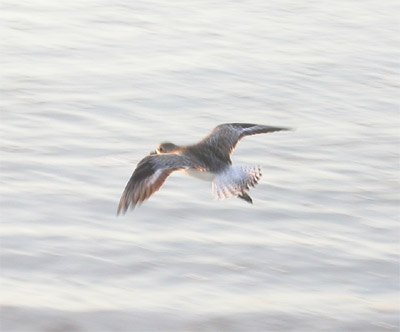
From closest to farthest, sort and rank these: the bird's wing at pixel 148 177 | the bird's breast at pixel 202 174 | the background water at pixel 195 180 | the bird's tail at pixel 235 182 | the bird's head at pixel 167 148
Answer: the bird's wing at pixel 148 177
the background water at pixel 195 180
the bird's tail at pixel 235 182
the bird's breast at pixel 202 174
the bird's head at pixel 167 148

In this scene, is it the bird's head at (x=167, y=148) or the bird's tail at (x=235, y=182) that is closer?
the bird's tail at (x=235, y=182)

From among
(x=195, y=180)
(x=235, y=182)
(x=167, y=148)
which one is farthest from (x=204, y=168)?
(x=195, y=180)

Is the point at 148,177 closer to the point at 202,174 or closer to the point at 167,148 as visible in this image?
the point at 202,174

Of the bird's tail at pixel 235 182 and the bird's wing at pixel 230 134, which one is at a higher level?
the bird's wing at pixel 230 134

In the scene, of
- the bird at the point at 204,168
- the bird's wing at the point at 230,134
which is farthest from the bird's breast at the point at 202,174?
the bird's wing at the point at 230,134

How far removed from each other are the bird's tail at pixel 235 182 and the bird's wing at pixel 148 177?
0.65 ft

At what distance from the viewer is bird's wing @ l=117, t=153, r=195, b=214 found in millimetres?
5605

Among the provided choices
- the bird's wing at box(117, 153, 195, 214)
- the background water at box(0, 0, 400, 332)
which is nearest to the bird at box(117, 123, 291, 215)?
the bird's wing at box(117, 153, 195, 214)

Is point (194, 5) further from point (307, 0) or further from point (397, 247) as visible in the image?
point (397, 247)

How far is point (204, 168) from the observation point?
6.20 m

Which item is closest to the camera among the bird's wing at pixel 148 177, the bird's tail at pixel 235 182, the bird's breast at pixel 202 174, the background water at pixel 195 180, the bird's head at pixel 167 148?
the bird's wing at pixel 148 177

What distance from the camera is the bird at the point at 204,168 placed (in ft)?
18.6

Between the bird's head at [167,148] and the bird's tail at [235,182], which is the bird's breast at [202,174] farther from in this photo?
the bird's head at [167,148]

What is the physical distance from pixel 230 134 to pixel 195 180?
63 centimetres
